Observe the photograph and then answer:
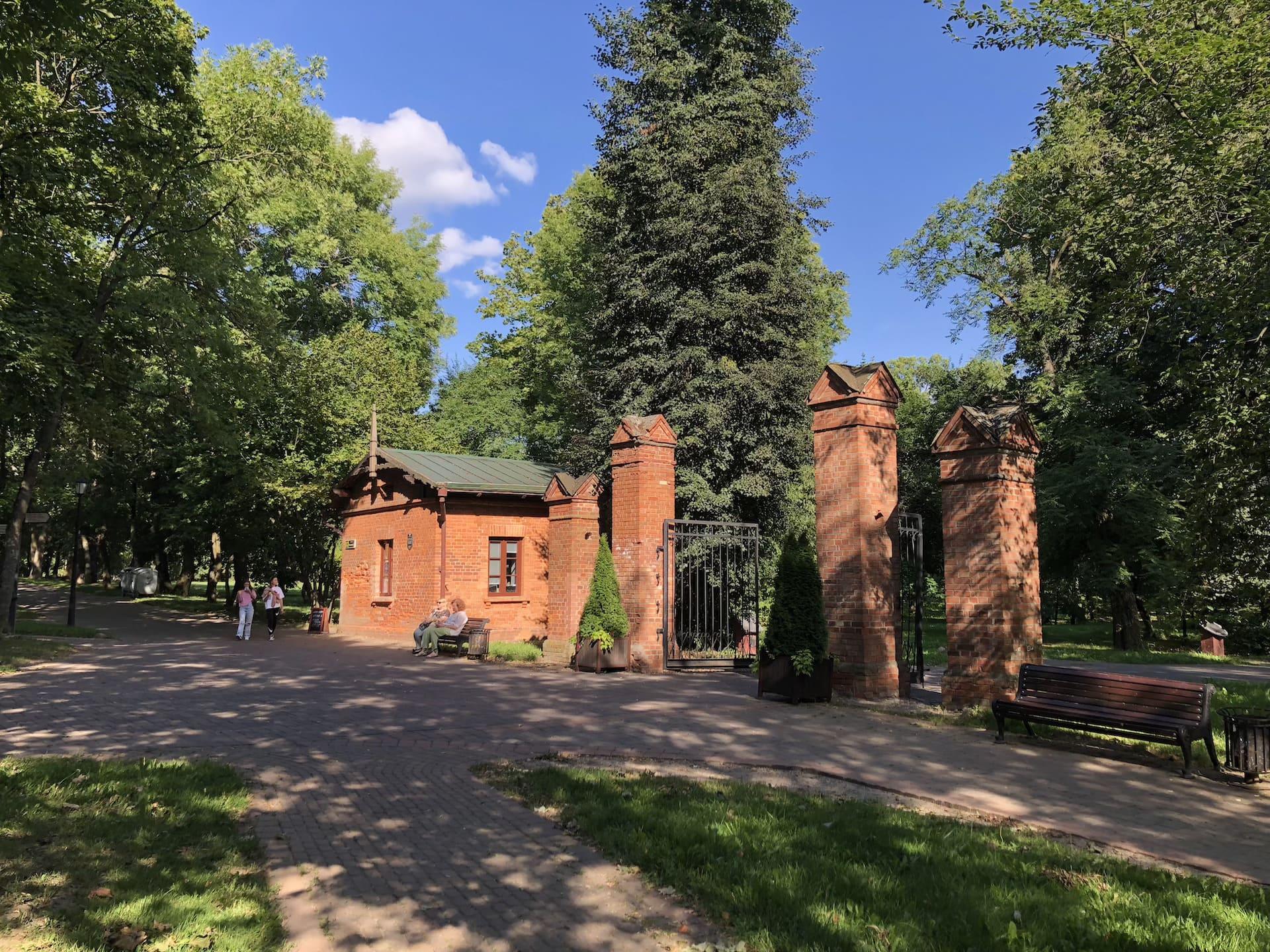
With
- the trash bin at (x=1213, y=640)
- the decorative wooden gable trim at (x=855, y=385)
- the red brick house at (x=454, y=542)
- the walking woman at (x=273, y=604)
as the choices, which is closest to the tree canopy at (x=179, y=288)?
the walking woman at (x=273, y=604)

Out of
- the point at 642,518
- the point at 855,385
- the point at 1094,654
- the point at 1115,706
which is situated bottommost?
the point at 1094,654

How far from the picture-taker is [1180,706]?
22.4 ft

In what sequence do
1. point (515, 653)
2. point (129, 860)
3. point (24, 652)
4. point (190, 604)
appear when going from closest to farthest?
point (129, 860) → point (24, 652) → point (515, 653) → point (190, 604)

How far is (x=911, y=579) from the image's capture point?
1216cm

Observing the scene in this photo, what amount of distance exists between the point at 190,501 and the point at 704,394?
63.9ft

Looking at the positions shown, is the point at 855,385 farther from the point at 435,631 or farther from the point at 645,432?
the point at 435,631

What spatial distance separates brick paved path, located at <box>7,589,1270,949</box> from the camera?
400 cm

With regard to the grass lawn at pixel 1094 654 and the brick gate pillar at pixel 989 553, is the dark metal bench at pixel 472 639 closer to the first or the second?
the grass lawn at pixel 1094 654

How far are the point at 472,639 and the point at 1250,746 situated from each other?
1323 centimetres

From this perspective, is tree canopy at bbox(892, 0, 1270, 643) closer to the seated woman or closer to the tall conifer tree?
the tall conifer tree

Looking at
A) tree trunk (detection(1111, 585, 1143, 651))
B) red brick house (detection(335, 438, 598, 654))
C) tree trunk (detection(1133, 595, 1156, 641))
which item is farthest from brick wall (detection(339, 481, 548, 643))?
tree trunk (detection(1133, 595, 1156, 641))

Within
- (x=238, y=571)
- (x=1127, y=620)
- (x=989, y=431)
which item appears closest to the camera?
(x=989, y=431)

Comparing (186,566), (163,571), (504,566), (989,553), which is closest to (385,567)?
(504,566)

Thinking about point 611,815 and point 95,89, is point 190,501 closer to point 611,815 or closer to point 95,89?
point 95,89
